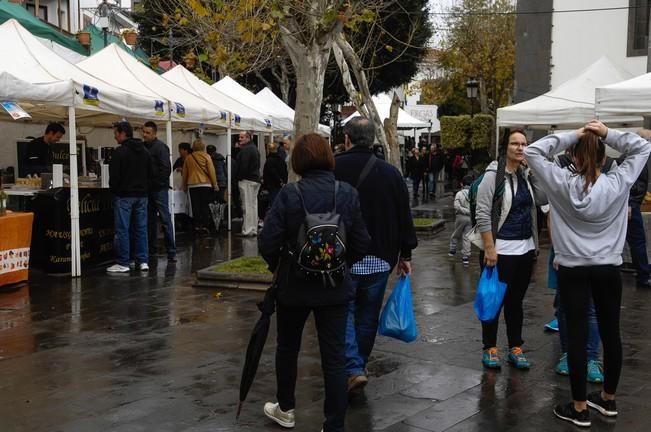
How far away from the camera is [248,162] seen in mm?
14711

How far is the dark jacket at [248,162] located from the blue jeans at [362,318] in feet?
32.5

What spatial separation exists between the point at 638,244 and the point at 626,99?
7.23 ft

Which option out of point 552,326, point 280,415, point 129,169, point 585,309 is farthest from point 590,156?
point 129,169

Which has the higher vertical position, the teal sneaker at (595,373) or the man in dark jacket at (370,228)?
the man in dark jacket at (370,228)

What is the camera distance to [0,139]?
16.0 meters

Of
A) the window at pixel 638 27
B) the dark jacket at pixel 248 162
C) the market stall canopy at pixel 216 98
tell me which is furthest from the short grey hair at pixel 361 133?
the window at pixel 638 27

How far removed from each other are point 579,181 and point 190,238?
36.6 feet

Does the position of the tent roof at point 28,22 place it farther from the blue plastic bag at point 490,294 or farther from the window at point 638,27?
the window at point 638,27

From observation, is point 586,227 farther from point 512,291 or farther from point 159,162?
point 159,162

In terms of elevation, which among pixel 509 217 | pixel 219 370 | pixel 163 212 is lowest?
pixel 219 370

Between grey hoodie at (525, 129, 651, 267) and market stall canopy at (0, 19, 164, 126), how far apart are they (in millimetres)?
6798

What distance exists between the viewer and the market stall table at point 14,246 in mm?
8750

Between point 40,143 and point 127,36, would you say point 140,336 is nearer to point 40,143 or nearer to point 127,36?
point 40,143

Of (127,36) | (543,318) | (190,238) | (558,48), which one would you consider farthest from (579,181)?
(127,36)
